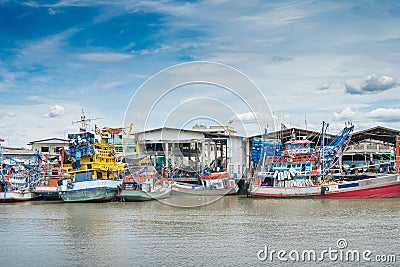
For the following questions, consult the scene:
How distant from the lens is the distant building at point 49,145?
→ 4356 cm

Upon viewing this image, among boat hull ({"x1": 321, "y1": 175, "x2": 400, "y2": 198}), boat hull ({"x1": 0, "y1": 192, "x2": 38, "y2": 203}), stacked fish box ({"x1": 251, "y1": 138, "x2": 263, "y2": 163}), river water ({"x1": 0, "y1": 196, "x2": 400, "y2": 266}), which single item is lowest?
river water ({"x1": 0, "y1": 196, "x2": 400, "y2": 266})

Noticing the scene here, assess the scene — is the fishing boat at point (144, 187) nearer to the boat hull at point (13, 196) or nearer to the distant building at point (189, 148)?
the boat hull at point (13, 196)

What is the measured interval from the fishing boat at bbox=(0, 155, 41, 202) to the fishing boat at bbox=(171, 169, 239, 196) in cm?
973

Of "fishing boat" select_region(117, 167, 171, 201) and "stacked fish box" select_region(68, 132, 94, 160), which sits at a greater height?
"stacked fish box" select_region(68, 132, 94, 160)

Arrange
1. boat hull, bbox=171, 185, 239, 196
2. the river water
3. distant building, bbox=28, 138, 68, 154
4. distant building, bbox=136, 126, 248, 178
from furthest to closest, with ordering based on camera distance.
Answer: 1. distant building, bbox=28, 138, 68, 154
2. distant building, bbox=136, 126, 248, 178
3. boat hull, bbox=171, 185, 239, 196
4. the river water

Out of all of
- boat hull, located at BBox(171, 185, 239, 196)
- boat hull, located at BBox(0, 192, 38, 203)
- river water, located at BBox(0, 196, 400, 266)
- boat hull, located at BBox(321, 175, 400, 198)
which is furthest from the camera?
boat hull, located at BBox(171, 185, 239, 196)

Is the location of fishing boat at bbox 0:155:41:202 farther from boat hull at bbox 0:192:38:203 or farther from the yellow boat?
the yellow boat

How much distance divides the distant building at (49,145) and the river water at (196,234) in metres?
18.6

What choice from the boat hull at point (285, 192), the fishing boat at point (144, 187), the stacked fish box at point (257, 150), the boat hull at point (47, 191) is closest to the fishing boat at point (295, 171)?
the boat hull at point (285, 192)

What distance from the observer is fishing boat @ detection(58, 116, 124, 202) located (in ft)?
92.5

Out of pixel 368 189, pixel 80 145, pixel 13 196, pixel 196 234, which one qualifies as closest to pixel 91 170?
pixel 80 145

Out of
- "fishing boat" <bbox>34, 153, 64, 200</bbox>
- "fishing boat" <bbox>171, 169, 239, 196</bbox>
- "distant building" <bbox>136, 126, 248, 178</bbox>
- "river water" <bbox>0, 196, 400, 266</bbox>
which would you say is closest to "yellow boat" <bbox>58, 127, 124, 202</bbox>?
"fishing boat" <bbox>34, 153, 64, 200</bbox>

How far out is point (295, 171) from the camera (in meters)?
30.0

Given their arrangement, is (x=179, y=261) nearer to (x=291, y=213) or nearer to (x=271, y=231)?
(x=271, y=231)
